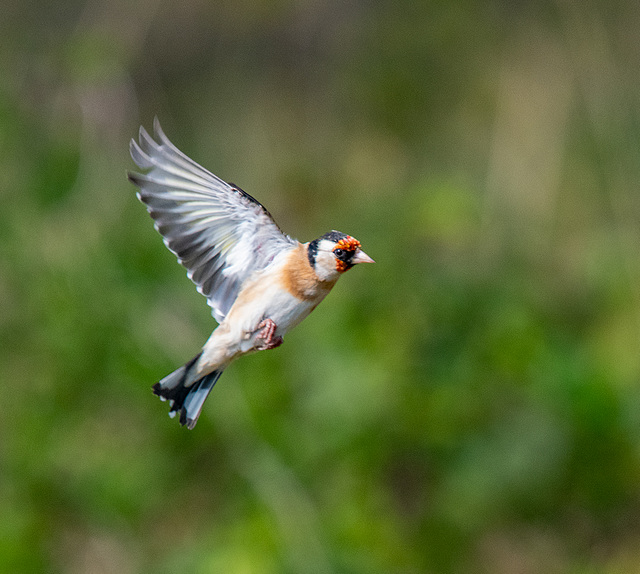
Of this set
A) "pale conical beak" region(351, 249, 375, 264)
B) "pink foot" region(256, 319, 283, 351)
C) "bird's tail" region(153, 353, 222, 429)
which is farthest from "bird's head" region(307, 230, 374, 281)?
"bird's tail" region(153, 353, 222, 429)

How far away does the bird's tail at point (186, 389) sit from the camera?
1.26m

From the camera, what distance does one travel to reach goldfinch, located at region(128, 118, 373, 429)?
3.64 feet

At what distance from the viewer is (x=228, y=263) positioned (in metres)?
1.27

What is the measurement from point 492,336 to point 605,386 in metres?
0.59

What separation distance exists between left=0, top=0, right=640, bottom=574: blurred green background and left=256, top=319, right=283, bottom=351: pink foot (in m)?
1.84

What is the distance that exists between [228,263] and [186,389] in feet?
0.77

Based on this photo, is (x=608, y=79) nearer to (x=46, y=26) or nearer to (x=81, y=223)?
(x=81, y=223)

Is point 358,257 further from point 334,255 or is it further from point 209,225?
point 209,225

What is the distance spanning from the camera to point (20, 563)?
319cm

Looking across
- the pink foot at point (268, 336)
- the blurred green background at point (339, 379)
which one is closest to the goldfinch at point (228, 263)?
the pink foot at point (268, 336)

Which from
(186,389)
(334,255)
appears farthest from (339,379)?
(334,255)

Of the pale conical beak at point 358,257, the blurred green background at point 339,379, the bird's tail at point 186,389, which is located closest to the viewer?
the pale conical beak at point 358,257

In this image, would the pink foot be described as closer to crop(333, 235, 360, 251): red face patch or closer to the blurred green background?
crop(333, 235, 360, 251): red face patch

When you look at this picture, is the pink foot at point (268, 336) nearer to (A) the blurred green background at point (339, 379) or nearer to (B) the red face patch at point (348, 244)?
(B) the red face patch at point (348, 244)
